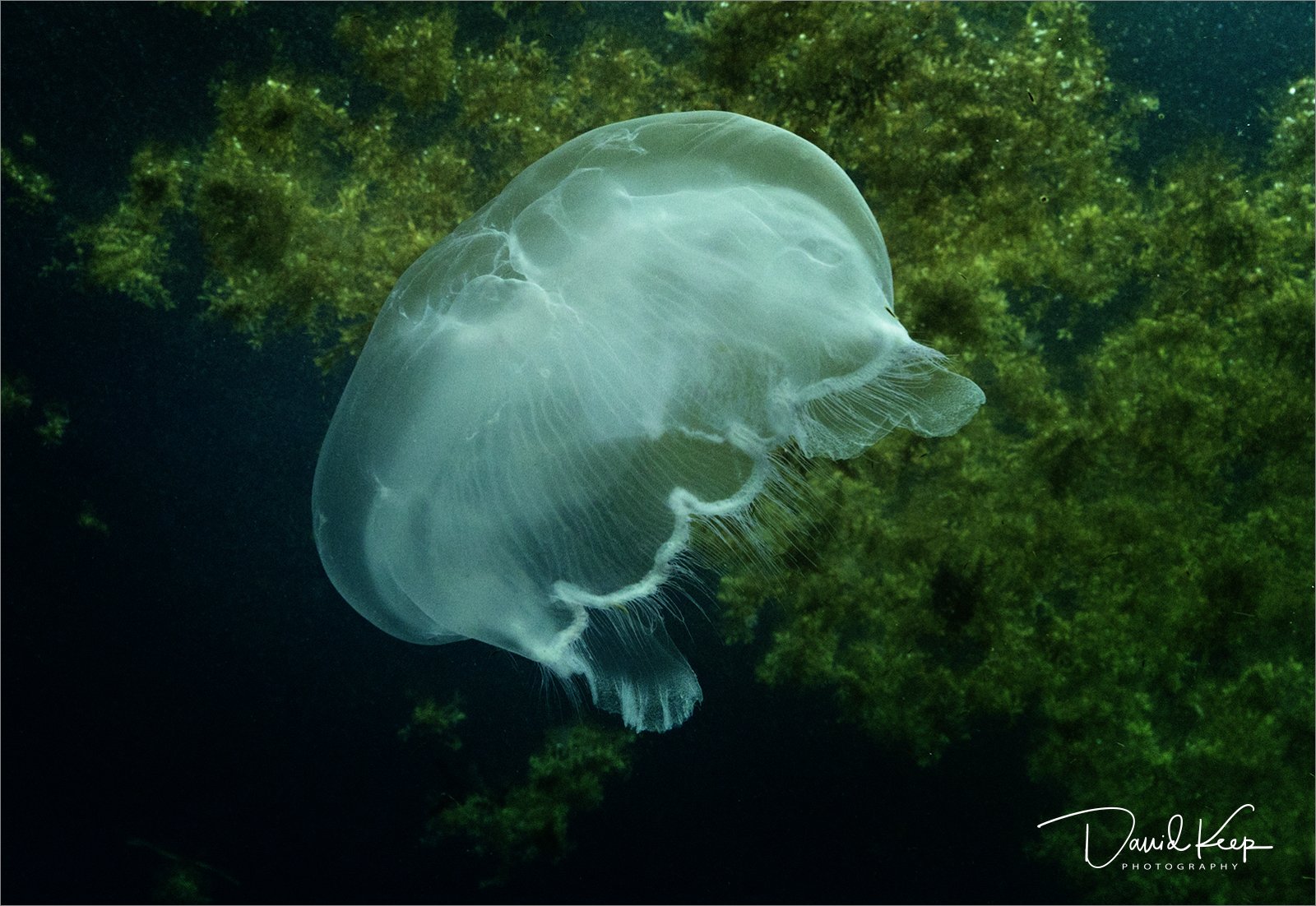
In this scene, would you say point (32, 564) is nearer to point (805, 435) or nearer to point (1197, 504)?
point (805, 435)

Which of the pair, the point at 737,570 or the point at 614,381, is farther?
the point at 737,570

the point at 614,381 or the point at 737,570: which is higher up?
the point at 614,381

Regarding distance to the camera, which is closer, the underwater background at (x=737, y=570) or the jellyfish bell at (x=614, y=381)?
the jellyfish bell at (x=614, y=381)

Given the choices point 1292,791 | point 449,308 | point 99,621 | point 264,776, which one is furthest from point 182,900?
point 1292,791

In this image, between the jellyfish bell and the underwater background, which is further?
Result: the underwater background
